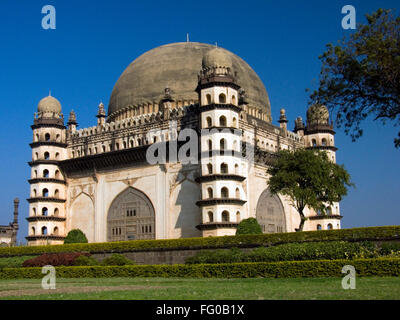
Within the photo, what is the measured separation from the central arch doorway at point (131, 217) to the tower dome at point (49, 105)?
35.6 feet

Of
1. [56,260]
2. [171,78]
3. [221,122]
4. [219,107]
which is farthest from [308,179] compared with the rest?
[171,78]

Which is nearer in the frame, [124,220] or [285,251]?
[285,251]

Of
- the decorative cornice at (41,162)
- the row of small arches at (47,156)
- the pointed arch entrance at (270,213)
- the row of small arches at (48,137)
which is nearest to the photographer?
the pointed arch entrance at (270,213)

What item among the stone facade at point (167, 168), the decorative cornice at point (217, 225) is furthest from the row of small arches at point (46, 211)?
the decorative cornice at point (217, 225)

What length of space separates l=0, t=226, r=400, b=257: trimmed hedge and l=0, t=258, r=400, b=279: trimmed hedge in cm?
738

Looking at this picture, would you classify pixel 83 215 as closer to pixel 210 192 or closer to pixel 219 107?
pixel 210 192

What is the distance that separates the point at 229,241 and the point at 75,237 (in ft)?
54.4

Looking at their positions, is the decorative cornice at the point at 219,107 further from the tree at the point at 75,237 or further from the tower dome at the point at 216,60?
the tree at the point at 75,237

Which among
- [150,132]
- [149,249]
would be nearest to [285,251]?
[149,249]

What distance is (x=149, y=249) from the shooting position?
34125 mm

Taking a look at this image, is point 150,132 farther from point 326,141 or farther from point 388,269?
point 388,269

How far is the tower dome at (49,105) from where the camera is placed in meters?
48.6

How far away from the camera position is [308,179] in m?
34.3
